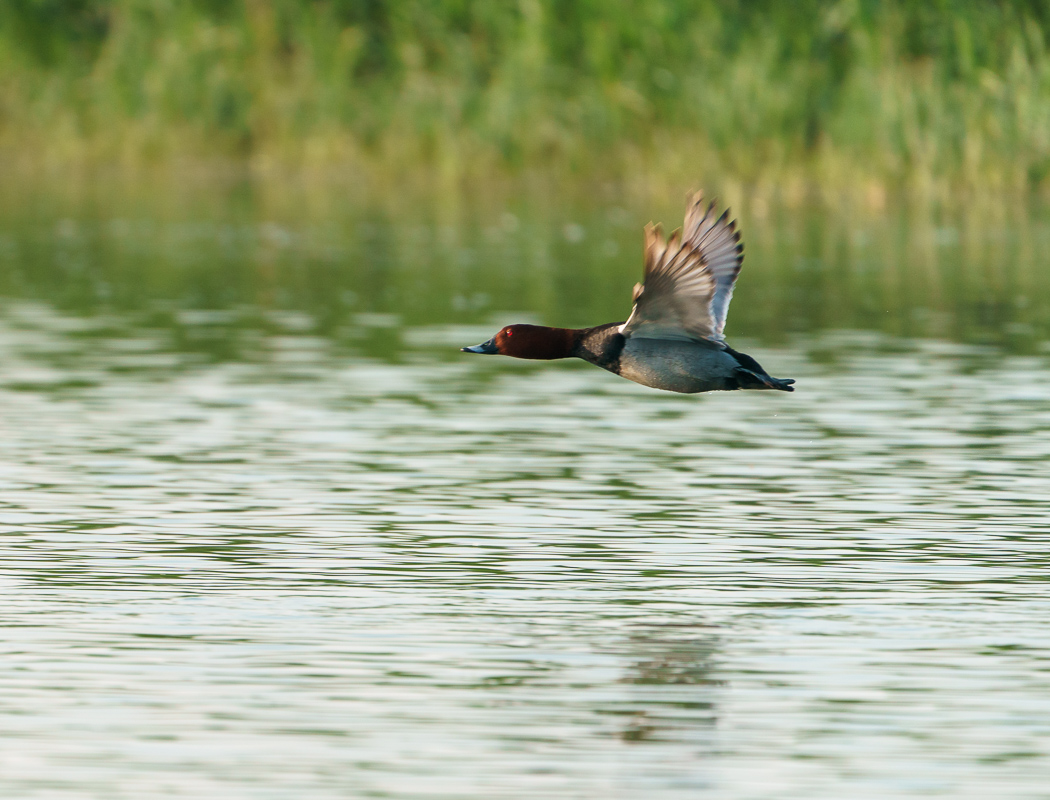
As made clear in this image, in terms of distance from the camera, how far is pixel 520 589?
33.2 feet

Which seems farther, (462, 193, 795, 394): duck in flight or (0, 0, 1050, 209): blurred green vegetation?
(0, 0, 1050, 209): blurred green vegetation

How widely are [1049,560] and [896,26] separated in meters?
19.3

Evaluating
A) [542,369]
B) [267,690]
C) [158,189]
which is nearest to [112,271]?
[542,369]

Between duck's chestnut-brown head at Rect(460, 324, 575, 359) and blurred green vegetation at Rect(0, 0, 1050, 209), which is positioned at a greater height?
blurred green vegetation at Rect(0, 0, 1050, 209)

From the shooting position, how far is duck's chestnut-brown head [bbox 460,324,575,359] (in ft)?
36.8

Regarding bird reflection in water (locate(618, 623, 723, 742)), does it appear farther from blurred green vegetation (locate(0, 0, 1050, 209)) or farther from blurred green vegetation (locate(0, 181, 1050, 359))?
blurred green vegetation (locate(0, 0, 1050, 209))

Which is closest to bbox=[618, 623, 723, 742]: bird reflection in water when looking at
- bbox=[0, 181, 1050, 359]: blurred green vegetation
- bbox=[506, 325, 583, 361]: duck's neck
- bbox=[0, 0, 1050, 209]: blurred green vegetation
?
bbox=[506, 325, 583, 361]: duck's neck

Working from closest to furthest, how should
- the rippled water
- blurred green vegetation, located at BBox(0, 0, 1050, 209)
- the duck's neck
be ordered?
the rippled water, the duck's neck, blurred green vegetation, located at BBox(0, 0, 1050, 209)

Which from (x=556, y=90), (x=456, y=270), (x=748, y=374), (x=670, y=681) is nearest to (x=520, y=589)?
(x=670, y=681)

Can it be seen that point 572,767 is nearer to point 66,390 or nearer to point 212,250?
point 66,390

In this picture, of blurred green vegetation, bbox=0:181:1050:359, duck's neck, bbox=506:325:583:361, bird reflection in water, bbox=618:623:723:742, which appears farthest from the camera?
blurred green vegetation, bbox=0:181:1050:359

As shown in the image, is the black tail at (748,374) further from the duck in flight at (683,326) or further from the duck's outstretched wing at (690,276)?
the duck's outstretched wing at (690,276)

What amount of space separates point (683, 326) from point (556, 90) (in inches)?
853

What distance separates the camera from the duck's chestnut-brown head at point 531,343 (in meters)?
11.2
